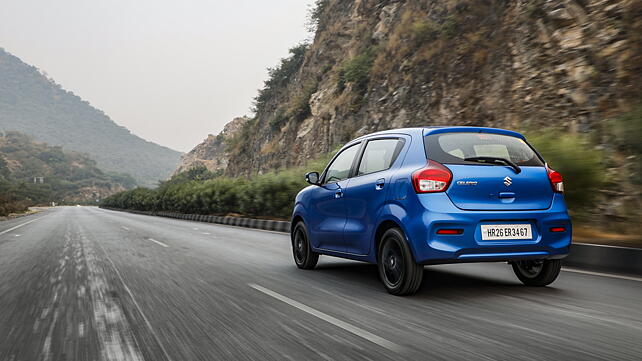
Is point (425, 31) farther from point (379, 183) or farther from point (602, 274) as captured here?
point (379, 183)

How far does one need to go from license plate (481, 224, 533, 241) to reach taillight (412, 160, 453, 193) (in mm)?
553

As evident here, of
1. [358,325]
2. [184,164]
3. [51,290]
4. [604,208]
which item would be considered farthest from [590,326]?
[184,164]

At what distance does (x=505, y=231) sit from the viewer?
18.4ft

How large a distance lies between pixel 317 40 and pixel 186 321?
47.8 meters

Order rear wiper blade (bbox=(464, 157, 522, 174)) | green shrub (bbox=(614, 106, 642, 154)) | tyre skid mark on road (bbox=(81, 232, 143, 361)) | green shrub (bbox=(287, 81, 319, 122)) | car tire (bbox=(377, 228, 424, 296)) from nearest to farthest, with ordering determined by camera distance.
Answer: tyre skid mark on road (bbox=(81, 232, 143, 361)), car tire (bbox=(377, 228, 424, 296)), rear wiper blade (bbox=(464, 157, 522, 174)), green shrub (bbox=(614, 106, 642, 154)), green shrub (bbox=(287, 81, 319, 122))

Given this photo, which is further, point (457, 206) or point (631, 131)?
point (631, 131)

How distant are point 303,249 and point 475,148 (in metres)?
3.36

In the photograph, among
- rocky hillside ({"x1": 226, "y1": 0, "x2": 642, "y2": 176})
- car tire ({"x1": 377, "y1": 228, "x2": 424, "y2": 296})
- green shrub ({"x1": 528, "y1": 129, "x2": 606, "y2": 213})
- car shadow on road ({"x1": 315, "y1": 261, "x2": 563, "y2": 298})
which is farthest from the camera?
rocky hillside ({"x1": 226, "y1": 0, "x2": 642, "y2": 176})

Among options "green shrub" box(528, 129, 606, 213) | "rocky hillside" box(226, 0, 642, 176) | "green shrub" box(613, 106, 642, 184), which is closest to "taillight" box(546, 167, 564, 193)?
"green shrub" box(613, 106, 642, 184)

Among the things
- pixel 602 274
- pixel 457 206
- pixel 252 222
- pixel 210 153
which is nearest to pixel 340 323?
pixel 457 206

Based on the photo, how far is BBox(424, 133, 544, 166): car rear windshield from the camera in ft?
19.1

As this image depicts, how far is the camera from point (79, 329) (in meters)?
4.66

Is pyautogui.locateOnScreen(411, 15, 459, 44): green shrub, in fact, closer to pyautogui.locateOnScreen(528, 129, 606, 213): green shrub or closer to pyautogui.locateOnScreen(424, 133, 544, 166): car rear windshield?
pyautogui.locateOnScreen(528, 129, 606, 213): green shrub

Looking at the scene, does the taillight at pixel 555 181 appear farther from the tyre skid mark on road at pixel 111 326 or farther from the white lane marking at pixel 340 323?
the tyre skid mark on road at pixel 111 326
